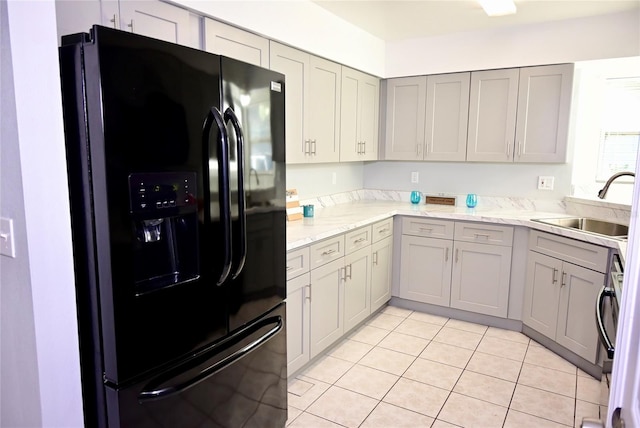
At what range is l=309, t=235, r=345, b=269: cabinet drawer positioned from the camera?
2.61 metres

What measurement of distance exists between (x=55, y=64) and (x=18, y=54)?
90mm

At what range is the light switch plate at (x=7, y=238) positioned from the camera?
4.34ft

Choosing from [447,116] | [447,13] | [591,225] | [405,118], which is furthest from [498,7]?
[591,225]

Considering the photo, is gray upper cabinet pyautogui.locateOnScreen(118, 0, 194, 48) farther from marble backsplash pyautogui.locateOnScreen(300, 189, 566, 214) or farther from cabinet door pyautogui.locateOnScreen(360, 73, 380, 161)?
cabinet door pyautogui.locateOnScreen(360, 73, 380, 161)

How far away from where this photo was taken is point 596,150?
3539 millimetres

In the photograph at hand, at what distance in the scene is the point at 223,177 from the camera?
1.52 metres

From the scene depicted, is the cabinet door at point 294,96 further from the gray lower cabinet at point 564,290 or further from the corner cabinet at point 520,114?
the gray lower cabinet at point 564,290

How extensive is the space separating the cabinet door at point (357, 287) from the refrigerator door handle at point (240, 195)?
1.43 meters

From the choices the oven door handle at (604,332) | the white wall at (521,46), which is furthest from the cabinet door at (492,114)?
the oven door handle at (604,332)

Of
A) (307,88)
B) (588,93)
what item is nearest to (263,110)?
(307,88)

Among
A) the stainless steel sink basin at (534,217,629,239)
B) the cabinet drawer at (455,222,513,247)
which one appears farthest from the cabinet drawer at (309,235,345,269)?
the stainless steel sink basin at (534,217,629,239)

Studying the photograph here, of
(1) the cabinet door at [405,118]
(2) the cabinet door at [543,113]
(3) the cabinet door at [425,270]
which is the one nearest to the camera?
(2) the cabinet door at [543,113]

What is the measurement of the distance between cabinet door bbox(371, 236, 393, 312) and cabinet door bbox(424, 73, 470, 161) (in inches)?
36.9

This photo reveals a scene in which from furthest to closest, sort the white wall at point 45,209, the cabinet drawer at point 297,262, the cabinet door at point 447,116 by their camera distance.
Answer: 1. the cabinet door at point 447,116
2. the cabinet drawer at point 297,262
3. the white wall at point 45,209
